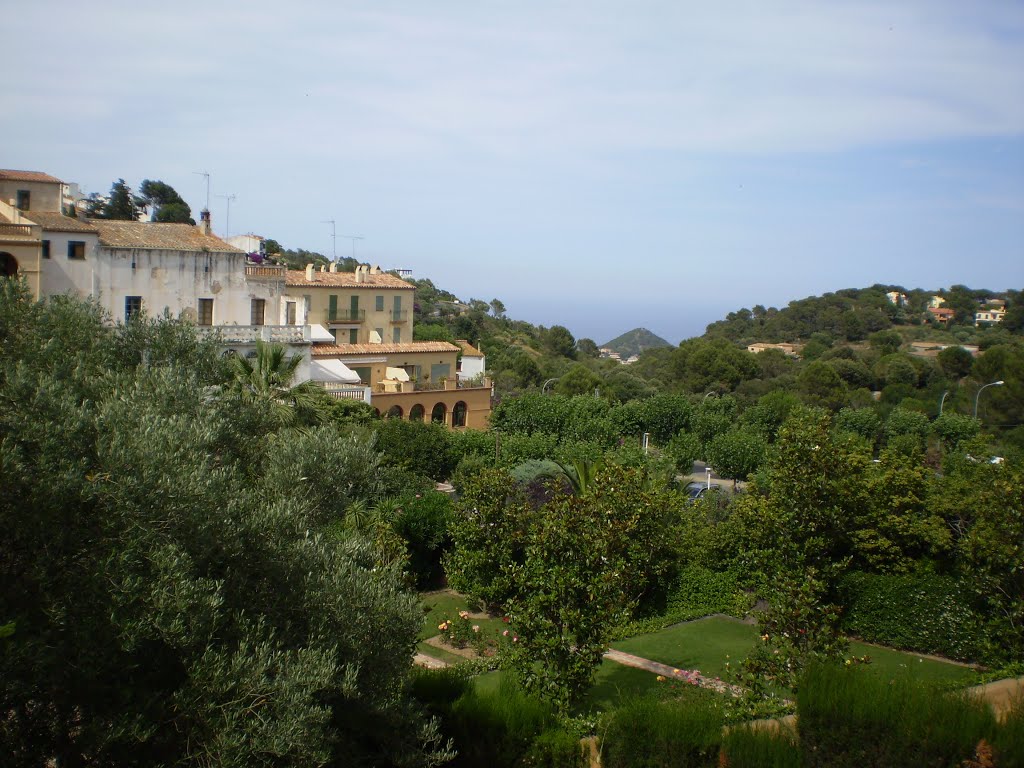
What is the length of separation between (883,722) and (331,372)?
31.5m

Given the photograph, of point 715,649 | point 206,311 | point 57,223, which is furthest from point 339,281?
point 715,649

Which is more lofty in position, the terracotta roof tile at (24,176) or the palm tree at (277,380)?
the terracotta roof tile at (24,176)

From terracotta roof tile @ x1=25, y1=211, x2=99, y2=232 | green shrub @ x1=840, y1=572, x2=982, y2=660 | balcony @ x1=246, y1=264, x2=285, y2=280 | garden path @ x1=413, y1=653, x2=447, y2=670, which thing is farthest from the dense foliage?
balcony @ x1=246, y1=264, x2=285, y2=280

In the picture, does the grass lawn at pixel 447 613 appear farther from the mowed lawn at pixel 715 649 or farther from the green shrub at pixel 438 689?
the green shrub at pixel 438 689

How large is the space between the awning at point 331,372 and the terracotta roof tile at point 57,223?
9.70 metres

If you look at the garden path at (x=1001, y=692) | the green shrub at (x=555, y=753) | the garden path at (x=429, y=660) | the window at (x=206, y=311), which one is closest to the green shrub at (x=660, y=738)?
the green shrub at (x=555, y=753)

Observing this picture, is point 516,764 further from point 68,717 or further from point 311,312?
point 311,312

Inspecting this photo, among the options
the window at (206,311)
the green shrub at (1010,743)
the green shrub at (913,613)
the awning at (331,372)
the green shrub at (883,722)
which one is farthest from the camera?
the awning at (331,372)

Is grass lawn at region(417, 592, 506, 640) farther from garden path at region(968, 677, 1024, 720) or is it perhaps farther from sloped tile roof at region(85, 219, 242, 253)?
sloped tile roof at region(85, 219, 242, 253)

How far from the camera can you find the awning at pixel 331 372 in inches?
1503

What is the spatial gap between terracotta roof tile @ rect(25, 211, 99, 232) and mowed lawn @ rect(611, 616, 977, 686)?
25.3 m

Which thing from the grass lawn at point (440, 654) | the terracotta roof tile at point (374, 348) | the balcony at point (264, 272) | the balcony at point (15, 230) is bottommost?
the grass lawn at point (440, 654)

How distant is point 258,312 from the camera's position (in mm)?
39094

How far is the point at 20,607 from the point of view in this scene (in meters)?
7.37
